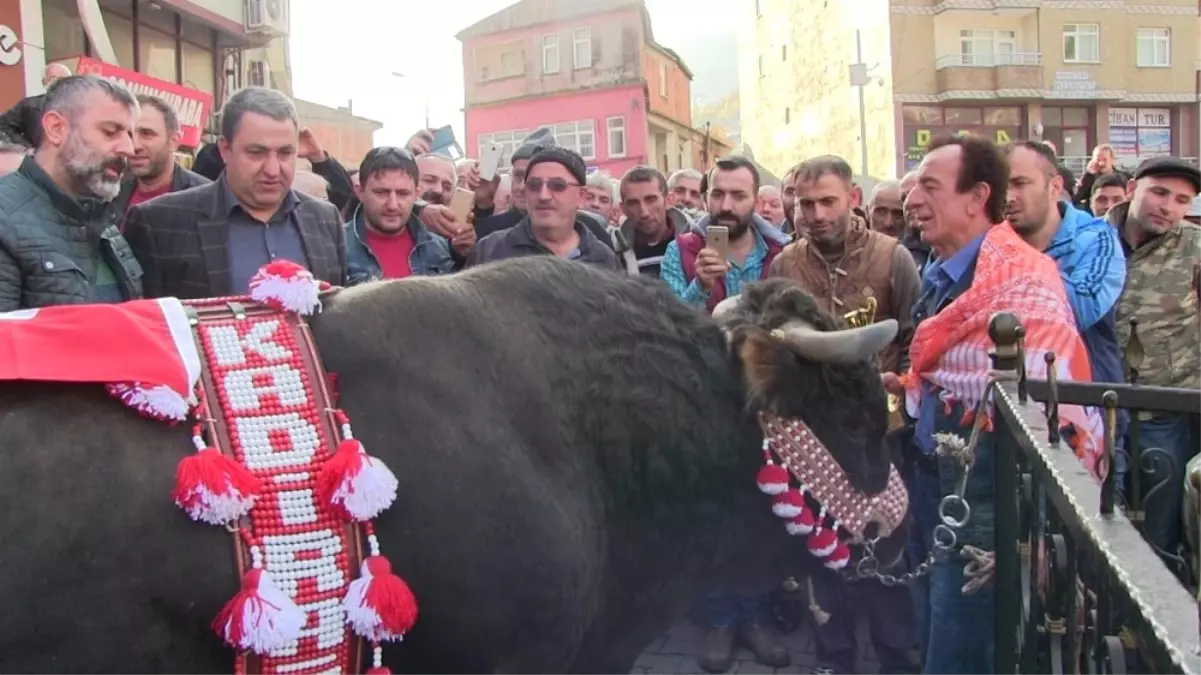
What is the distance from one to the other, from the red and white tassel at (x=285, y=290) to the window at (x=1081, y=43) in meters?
38.5

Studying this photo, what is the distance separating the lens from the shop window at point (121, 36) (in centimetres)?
1363

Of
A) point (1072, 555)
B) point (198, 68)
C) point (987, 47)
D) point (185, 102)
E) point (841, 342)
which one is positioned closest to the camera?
point (1072, 555)

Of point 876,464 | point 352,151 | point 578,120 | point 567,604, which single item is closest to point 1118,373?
point 876,464

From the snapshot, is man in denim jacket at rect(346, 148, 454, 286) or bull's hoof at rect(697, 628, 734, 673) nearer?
man in denim jacket at rect(346, 148, 454, 286)

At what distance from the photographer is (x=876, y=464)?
2.95 metres

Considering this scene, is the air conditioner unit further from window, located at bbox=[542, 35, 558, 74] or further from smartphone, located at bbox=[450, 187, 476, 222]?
window, located at bbox=[542, 35, 558, 74]

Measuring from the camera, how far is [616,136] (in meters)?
40.0

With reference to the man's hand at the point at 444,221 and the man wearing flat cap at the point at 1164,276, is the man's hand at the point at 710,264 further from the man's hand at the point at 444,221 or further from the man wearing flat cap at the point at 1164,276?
the man wearing flat cap at the point at 1164,276

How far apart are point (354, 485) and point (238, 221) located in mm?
1662

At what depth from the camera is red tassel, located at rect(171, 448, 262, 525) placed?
6.16ft

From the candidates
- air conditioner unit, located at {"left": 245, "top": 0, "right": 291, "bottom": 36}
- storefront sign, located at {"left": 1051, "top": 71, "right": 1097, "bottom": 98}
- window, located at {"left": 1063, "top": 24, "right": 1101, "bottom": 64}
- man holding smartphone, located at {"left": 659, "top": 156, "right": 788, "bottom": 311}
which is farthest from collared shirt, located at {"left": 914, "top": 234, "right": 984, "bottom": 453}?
window, located at {"left": 1063, "top": 24, "right": 1101, "bottom": 64}

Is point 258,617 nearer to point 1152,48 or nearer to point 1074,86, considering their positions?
point 1074,86

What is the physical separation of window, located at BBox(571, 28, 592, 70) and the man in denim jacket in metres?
38.1

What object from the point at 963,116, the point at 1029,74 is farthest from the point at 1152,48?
the point at 963,116
